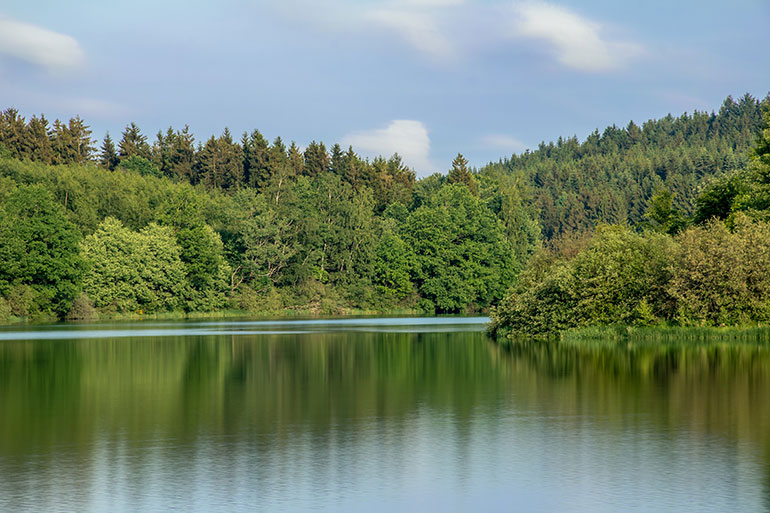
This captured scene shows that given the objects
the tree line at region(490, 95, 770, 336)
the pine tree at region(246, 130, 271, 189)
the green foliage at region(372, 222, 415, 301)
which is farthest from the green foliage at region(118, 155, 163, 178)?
the tree line at region(490, 95, 770, 336)

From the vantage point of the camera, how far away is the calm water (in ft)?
52.4

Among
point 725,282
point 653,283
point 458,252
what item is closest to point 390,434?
point 725,282

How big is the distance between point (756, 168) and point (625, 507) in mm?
58434

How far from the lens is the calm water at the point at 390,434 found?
628 inches

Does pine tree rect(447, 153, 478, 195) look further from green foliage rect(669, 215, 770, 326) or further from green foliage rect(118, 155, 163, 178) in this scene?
green foliage rect(669, 215, 770, 326)

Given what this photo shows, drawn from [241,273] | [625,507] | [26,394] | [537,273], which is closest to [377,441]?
[625,507]

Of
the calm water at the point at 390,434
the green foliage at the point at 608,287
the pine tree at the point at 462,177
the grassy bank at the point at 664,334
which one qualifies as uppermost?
the pine tree at the point at 462,177

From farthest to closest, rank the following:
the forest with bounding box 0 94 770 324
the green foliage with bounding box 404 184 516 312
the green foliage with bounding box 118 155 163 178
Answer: the green foliage with bounding box 118 155 163 178 → the green foliage with bounding box 404 184 516 312 → the forest with bounding box 0 94 770 324

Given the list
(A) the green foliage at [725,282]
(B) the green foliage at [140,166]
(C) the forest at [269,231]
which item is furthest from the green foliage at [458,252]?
(A) the green foliage at [725,282]

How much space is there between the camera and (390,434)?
2230 cm

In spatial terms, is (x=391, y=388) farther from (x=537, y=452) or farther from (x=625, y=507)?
(x=625, y=507)

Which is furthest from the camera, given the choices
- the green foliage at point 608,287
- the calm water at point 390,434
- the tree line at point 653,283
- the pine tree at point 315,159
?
the pine tree at point 315,159

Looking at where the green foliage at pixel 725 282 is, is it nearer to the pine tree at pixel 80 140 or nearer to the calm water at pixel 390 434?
the calm water at pixel 390 434

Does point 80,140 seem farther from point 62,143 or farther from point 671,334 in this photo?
point 671,334
